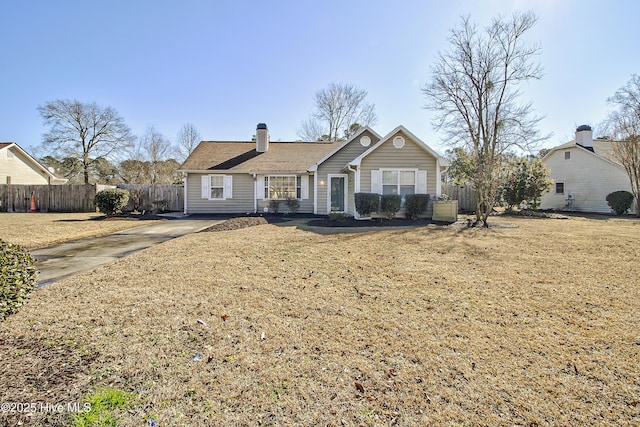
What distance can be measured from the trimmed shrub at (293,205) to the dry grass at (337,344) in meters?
11.4

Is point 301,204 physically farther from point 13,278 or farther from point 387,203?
point 13,278

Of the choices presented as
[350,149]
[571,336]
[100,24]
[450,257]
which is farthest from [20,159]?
[571,336]

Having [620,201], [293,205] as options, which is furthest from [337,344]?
[620,201]

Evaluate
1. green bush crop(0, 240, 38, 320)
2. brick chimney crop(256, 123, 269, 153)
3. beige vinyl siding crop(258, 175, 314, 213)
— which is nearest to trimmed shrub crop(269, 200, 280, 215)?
beige vinyl siding crop(258, 175, 314, 213)

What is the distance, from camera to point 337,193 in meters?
16.7

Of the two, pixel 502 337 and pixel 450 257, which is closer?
pixel 502 337

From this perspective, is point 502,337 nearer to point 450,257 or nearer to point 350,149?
point 450,257

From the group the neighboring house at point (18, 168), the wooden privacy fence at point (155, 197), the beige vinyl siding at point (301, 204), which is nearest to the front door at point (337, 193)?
the beige vinyl siding at point (301, 204)

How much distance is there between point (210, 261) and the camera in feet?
20.2

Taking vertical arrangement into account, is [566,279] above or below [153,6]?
below

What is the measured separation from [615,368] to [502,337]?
0.86 metres

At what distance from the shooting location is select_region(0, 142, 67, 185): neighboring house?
909 inches

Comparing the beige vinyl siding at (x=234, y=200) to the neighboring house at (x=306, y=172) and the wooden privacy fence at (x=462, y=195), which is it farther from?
the wooden privacy fence at (x=462, y=195)

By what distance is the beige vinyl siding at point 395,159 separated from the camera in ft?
44.9
